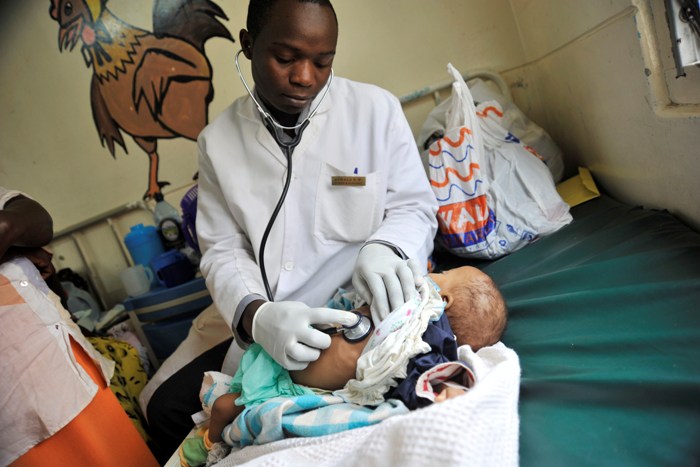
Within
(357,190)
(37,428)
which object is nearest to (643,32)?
(357,190)

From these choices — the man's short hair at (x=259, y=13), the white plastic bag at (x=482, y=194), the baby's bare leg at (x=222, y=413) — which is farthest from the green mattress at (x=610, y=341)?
the man's short hair at (x=259, y=13)

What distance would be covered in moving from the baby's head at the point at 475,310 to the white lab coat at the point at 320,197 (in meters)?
0.21

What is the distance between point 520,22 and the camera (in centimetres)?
Answer: 246

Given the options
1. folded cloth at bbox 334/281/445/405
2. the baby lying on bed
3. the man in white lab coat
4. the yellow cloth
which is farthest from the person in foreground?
folded cloth at bbox 334/281/445/405

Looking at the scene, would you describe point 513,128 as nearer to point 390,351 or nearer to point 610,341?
point 610,341

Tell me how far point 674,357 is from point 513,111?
1.57 metres

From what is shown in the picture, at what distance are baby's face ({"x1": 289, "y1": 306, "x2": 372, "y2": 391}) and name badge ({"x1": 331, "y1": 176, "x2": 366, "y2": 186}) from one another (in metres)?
0.52

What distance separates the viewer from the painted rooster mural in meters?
2.84

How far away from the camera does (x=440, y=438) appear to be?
29.8 inches

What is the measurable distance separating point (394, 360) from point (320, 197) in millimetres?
654

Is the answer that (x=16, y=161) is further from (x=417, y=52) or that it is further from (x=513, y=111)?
(x=513, y=111)

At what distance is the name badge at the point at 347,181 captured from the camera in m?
1.56

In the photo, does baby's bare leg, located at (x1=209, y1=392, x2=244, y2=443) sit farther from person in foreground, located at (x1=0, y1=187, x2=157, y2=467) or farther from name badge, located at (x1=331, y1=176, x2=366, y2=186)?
name badge, located at (x1=331, y1=176, x2=366, y2=186)

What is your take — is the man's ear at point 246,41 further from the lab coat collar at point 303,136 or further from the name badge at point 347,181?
the name badge at point 347,181
